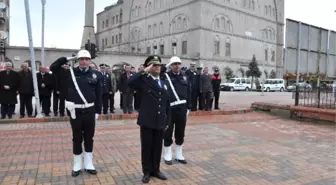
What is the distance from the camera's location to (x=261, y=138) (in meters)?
8.67

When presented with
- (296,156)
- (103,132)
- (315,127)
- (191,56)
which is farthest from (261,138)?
(191,56)

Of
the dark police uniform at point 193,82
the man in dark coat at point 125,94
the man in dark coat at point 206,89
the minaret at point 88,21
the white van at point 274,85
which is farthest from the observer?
the minaret at point 88,21

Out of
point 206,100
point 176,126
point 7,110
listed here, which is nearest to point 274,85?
point 206,100

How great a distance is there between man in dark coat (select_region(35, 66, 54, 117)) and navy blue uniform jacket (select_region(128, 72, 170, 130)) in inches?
281

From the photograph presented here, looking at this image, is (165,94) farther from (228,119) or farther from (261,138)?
(228,119)

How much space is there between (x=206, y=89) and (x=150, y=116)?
8572 mm

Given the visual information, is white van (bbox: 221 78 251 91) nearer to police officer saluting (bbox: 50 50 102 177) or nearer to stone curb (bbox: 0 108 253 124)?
stone curb (bbox: 0 108 253 124)

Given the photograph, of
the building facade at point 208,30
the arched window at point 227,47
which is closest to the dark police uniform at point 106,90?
the building facade at point 208,30

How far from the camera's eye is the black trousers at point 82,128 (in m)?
5.20

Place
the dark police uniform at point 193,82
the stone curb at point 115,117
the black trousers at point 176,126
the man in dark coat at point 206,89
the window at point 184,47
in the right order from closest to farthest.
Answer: the black trousers at point 176,126
the stone curb at point 115,117
the dark police uniform at point 193,82
the man in dark coat at point 206,89
the window at point 184,47

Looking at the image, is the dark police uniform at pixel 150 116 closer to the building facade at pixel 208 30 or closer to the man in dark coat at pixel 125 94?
the man in dark coat at pixel 125 94

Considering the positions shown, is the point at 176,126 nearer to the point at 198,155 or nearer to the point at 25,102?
the point at 198,155

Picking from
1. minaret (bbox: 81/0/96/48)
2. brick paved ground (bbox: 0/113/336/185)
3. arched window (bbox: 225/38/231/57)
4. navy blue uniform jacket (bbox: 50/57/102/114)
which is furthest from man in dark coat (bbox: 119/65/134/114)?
minaret (bbox: 81/0/96/48)

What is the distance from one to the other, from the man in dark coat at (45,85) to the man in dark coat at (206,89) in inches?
226
